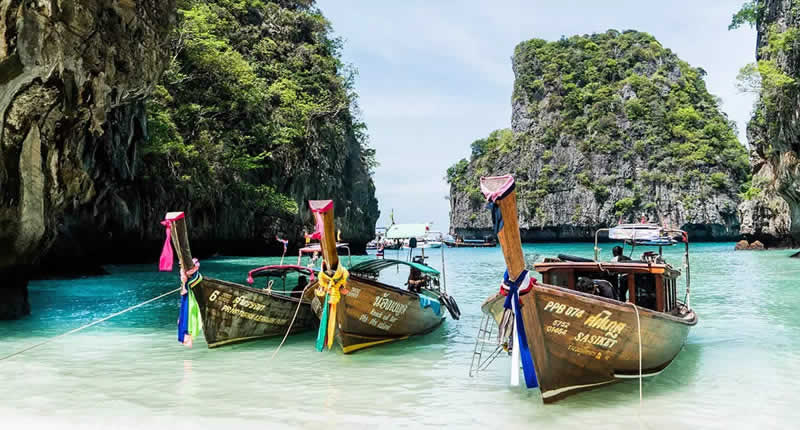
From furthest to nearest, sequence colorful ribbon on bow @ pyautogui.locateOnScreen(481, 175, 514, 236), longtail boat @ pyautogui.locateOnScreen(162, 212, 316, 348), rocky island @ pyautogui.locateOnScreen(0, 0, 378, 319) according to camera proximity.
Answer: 1. rocky island @ pyautogui.locateOnScreen(0, 0, 378, 319)
2. longtail boat @ pyautogui.locateOnScreen(162, 212, 316, 348)
3. colorful ribbon on bow @ pyautogui.locateOnScreen(481, 175, 514, 236)

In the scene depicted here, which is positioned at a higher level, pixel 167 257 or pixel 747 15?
pixel 747 15

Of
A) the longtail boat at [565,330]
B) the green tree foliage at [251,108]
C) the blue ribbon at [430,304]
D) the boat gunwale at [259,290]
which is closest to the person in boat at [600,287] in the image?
the longtail boat at [565,330]

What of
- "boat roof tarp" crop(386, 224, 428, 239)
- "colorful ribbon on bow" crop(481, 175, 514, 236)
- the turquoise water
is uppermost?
"colorful ribbon on bow" crop(481, 175, 514, 236)

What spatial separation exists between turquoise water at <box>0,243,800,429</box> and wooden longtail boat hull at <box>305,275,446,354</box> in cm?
22

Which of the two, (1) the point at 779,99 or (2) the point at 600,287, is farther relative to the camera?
(1) the point at 779,99

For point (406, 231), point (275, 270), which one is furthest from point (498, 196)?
point (275, 270)

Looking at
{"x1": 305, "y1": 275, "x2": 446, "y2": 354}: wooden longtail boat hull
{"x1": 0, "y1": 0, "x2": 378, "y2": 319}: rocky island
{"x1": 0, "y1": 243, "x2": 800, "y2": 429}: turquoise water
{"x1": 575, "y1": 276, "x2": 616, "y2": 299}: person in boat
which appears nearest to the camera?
{"x1": 0, "y1": 243, "x2": 800, "y2": 429}: turquoise water

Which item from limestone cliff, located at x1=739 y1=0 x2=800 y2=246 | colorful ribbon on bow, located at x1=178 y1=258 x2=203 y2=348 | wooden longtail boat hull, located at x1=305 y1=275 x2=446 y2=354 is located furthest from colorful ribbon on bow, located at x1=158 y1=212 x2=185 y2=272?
limestone cliff, located at x1=739 y1=0 x2=800 y2=246

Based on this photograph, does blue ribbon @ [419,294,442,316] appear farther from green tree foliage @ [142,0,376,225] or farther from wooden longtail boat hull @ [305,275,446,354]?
green tree foliage @ [142,0,376,225]

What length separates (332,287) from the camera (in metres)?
7.97

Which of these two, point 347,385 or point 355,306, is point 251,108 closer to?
point 355,306

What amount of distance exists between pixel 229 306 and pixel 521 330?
5169mm

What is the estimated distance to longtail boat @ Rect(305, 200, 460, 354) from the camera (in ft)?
25.5

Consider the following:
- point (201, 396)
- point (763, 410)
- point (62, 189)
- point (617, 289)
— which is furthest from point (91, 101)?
point (763, 410)
